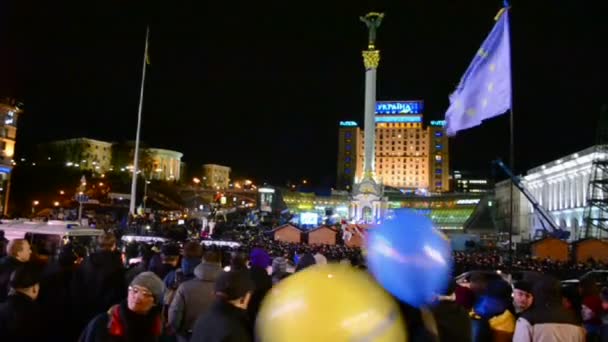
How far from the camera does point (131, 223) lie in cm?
2847

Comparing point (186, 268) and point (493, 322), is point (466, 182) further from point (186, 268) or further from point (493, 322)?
point (493, 322)

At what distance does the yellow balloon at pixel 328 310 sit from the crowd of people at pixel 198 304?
31.3 inches

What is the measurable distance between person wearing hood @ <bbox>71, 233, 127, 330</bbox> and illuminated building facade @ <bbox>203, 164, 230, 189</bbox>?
470ft

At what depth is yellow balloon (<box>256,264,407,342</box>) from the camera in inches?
96.2

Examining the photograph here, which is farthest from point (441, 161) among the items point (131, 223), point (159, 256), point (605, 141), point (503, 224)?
point (159, 256)

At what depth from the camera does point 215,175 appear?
154 m

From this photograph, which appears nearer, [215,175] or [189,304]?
[189,304]

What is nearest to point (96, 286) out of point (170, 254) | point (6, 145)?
point (170, 254)

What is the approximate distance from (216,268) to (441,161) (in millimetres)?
147563

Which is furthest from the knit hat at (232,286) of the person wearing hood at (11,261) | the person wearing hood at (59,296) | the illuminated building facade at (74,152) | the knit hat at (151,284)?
the illuminated building facade at (74,152)

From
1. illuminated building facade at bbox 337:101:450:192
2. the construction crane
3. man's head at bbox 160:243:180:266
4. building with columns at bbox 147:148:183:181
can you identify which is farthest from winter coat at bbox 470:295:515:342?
illuminated building facade at bbox 337:101:450:192

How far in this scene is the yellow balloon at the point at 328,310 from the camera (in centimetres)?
244

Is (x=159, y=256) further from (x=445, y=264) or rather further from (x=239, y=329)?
(x=445, y=264)

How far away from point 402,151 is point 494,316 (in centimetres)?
14525
